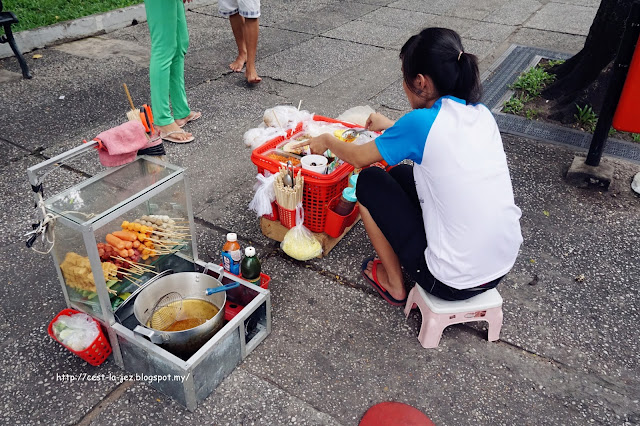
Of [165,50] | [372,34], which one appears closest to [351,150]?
[165,50]

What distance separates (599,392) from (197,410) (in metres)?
1.97

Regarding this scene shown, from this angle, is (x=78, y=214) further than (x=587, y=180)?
No

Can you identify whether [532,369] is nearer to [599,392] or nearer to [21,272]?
[599,392]

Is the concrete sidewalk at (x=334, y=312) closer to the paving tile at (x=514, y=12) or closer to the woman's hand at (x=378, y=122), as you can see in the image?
the woman's hand at (x=378, y=122)

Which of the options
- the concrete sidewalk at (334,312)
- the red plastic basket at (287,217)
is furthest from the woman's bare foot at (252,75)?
the red plastic basket at (287,217)

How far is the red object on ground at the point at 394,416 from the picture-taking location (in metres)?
2.32

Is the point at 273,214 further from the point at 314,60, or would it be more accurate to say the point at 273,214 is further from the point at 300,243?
the point at 314,60

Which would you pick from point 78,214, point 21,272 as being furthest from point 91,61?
point 78,214

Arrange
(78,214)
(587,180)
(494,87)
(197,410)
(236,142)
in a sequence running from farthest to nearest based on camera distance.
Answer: (494,87)
(236,142)
(587,180)
(197,410)
(78,214)

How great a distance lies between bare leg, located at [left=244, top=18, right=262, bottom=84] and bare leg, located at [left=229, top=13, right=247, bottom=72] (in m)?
0.37

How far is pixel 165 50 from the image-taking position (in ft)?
13.6

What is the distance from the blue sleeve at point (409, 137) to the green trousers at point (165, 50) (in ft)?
8.10

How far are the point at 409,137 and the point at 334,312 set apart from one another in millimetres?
1141

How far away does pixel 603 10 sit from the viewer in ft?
15.6
